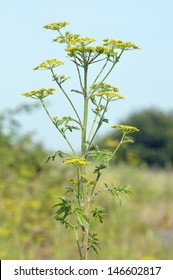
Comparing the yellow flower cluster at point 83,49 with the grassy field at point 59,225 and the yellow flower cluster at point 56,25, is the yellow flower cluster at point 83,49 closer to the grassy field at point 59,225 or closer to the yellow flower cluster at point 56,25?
the yellow flower cluster at point 56,25

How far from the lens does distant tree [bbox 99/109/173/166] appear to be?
3884 cm

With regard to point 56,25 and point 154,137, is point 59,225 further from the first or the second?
point 154,137

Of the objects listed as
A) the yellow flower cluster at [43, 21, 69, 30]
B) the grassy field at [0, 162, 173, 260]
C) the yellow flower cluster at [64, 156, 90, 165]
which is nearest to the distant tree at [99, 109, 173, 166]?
the grassy field at [0, 162, 173, 260]

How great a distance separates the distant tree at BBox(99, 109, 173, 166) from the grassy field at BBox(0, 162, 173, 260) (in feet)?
82.2

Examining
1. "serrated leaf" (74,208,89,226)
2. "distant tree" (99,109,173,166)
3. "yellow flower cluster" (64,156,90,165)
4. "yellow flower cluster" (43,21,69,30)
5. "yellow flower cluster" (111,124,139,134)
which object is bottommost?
"serrated leaf" (74,208,89,226)

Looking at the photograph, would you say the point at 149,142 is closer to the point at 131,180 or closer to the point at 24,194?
the point at 131,180

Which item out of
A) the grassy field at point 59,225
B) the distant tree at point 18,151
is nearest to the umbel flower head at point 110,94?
the grassy field at point 59,225

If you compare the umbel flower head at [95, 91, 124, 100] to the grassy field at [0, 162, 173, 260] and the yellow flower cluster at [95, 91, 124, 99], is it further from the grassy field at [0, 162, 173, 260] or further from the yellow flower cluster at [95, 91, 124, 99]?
the grassy field at [0, 162, 173, 260]

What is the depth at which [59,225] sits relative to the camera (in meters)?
7.62

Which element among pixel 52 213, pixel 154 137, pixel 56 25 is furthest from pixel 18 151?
pixel 154 137

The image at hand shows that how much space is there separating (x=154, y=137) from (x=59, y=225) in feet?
110
